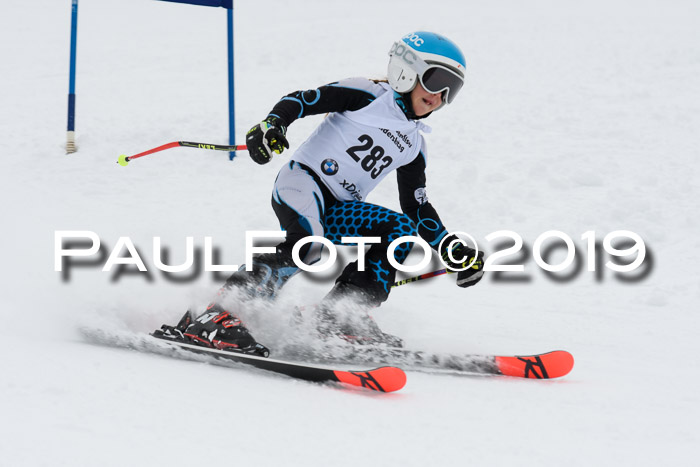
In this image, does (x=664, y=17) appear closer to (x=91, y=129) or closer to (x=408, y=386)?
(x=91, y=129)

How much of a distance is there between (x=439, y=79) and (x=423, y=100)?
0.14 meters

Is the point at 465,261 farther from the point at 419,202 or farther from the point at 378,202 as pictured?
the point at 378,202

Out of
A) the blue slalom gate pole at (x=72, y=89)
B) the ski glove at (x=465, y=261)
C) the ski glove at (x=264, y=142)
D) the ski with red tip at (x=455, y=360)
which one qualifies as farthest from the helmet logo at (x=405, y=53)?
the blue slalom gate pole at (x=72, y=89)

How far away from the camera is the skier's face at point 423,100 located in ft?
10.3

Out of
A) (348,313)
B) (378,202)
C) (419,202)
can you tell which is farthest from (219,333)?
(378,202)

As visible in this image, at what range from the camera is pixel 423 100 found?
3.18 meters

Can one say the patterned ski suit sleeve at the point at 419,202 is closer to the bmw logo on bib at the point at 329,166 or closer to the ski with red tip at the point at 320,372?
the bmw logo on bib at the point at 329,166

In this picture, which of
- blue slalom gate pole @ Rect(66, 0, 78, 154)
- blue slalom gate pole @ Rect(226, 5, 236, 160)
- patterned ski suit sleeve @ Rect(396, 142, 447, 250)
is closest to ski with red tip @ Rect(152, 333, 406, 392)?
patterned ski suit sleeve @ Rect(396, 142, 447, 250)

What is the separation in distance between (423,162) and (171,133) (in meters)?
4.73

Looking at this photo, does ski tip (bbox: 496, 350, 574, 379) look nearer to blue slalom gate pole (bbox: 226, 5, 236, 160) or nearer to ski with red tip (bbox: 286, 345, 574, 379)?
ski with red tip (bbox: 286, 345, 574, 379)

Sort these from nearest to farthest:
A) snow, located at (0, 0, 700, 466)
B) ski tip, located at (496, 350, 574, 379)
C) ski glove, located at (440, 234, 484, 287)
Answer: snow, located at (0, 0, 700, 466), ski tip, located at (496, 350, 574, 379), ski glove, located at (440, 234, 484, 287)

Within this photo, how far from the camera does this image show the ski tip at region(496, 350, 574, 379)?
2822mm

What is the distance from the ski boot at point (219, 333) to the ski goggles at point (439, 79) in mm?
1351

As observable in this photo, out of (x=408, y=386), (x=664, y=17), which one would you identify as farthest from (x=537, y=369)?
(x=664, y=17)
